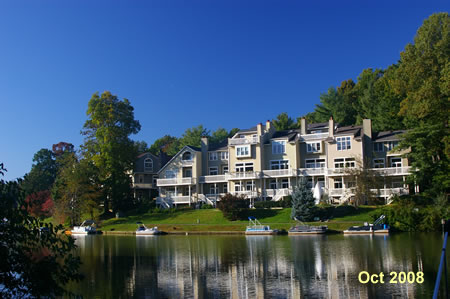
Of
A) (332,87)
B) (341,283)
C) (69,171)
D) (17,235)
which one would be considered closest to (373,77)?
(332,87)

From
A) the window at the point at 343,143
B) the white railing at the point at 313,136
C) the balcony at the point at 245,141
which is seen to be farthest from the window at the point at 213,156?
the window at the point at 343,143

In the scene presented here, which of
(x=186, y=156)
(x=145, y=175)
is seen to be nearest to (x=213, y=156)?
(x=186, y=156)

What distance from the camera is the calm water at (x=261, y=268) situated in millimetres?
17844

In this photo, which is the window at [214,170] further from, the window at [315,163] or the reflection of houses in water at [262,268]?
the reflection of houses in water at [262,268]

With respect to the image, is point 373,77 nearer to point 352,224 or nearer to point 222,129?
point 222,129

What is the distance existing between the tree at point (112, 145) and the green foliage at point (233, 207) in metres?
18.6

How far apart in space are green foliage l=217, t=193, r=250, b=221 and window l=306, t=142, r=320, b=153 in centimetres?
1363

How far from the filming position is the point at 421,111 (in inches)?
1841

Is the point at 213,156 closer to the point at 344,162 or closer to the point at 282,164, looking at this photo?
the point at 282,164

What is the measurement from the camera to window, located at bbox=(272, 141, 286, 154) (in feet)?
208

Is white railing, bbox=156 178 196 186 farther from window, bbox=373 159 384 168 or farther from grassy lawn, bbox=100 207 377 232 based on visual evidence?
window, bbox=373 159 384 168

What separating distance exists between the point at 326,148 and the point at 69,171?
33668 mm

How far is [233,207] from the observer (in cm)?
5259

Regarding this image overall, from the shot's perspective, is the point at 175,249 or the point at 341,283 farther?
the point at 175,249
